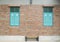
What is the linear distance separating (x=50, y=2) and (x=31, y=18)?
6.71 ft

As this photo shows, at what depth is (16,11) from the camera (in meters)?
24.1

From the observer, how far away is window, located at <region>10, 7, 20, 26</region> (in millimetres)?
24047

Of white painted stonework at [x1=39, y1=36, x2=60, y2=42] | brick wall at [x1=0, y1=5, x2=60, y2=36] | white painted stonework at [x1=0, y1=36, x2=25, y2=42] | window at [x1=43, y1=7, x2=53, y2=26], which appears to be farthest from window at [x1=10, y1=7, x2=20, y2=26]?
white painted stonework at [x1=39, y1=36, x2=60, y2=42]

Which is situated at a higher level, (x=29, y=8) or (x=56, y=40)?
(x=29, y=8)

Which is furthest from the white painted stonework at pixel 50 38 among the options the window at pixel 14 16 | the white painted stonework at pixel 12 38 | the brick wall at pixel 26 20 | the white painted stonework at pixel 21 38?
the window at pixel 14 16

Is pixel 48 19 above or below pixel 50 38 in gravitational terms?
above

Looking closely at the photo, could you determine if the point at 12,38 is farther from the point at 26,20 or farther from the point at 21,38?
the point at 26,20

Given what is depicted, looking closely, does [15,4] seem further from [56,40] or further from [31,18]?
[56,40]

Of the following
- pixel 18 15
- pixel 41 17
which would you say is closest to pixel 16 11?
pixel 18 15

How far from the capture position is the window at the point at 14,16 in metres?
24.0

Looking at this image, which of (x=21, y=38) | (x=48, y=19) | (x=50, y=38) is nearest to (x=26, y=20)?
(x=21, y=38)

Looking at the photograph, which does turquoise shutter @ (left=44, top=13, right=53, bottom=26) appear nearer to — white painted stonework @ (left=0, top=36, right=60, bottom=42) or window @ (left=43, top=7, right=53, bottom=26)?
window @ (left=43, top=7, right=53, bottom=26)

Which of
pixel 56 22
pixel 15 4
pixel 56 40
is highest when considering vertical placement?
pixel 15 4

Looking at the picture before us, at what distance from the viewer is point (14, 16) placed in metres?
24.0
